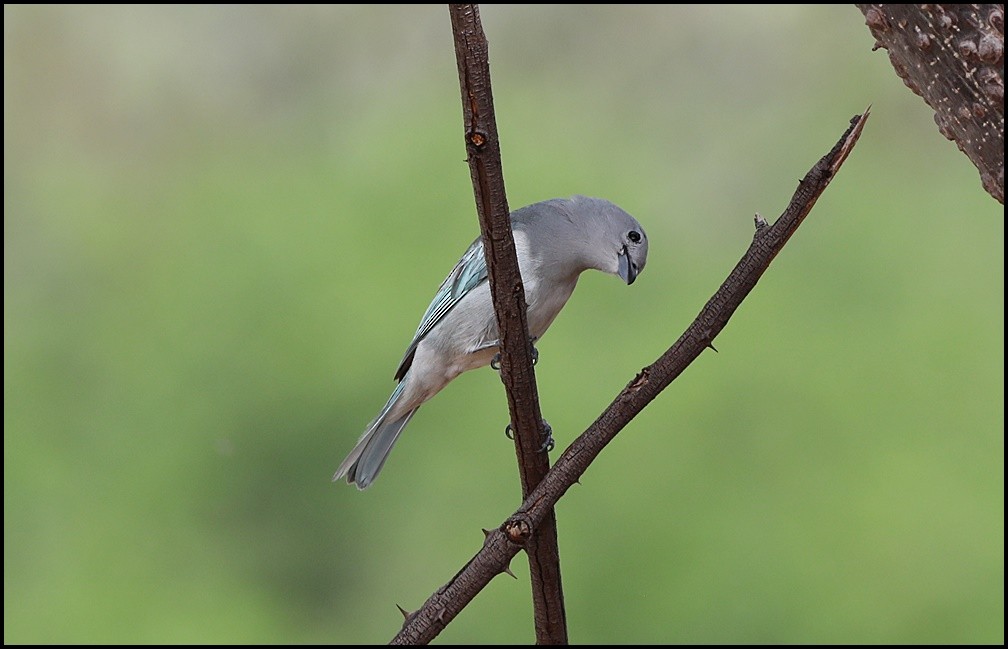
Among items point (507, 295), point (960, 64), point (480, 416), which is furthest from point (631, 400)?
point (480, 416)

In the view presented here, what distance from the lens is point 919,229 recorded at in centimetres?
387

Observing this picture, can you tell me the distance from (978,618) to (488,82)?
3061 mm

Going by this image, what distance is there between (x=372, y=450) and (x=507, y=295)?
69 centimetres

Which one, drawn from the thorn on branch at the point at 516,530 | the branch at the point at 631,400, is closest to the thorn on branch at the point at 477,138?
the branch at the point at 631,400

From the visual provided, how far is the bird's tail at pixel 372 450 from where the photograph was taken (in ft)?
5.44

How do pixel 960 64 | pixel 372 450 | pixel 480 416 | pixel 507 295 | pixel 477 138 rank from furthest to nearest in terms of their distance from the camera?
pixel 480 416 → pixel 372 450 → pixel 507 295 → pixel 477 138 → pixel 960 64

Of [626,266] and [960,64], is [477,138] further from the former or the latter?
[626,266]

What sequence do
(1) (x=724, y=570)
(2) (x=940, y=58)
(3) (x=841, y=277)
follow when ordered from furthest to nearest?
(3) (x=841, y=277)
(1) (x=724, y=570)
(2) (x=940, y=58)

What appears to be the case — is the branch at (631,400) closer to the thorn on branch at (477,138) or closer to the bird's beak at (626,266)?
the thorn on branch at (477,138)

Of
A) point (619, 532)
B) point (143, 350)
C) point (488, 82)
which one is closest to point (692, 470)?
point (619, 532)

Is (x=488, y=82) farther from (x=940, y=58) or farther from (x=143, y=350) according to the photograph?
(x=143, y=350)

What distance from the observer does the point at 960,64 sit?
2.60ft

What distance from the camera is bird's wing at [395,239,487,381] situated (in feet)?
5.49

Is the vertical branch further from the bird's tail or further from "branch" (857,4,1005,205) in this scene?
the bird's tail
